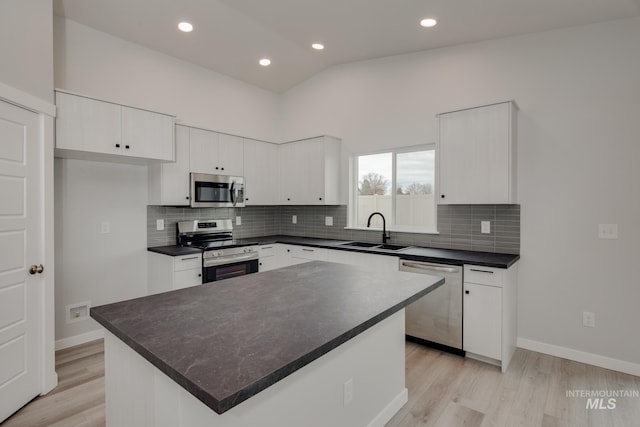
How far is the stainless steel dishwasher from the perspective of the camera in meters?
2.95

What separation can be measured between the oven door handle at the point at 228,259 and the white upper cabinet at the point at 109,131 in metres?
1.15

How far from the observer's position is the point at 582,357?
286cm

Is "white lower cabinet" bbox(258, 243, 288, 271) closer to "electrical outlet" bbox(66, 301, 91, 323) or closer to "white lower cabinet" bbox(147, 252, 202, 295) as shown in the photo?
"white lower cabinet" bbox(147, 252, 202, 295)

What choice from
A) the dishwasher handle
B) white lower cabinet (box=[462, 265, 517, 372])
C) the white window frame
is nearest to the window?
the white window frame

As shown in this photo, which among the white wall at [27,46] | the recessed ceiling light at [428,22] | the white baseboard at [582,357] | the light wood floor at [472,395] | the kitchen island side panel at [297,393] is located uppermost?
the recessed ceiling light at [428,22]

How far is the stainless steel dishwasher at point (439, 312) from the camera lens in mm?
2953

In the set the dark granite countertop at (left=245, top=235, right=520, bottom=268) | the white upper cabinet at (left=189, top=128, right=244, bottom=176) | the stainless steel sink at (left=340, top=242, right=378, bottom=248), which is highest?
the white upper cabinet at (left=189, top=128, right=244, bottom=176)

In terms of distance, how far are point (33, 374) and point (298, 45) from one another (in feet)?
12.8

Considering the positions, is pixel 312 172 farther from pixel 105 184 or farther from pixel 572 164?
pixel 572 164

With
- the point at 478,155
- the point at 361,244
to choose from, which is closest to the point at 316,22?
the point at 478,155

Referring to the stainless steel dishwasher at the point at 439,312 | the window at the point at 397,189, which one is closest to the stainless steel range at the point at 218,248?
the window at the point at 397,189

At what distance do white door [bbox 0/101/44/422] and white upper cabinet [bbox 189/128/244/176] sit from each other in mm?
1515

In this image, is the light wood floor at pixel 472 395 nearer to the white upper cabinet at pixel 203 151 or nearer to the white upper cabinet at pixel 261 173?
the white upper cabinet at pixel 203 151

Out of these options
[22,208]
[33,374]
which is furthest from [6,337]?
[22,208]
